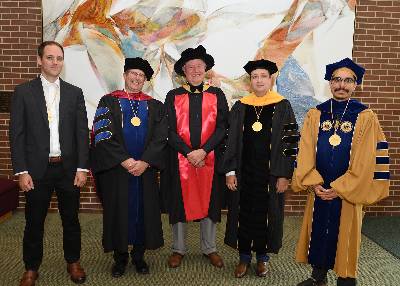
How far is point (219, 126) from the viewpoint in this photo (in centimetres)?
408

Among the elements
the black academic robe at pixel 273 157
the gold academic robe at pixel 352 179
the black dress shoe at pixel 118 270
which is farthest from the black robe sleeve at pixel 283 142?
the black dress shoe at pixel 118 270

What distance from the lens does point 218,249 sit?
15.1 feet

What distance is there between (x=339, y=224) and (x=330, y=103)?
3.20ft

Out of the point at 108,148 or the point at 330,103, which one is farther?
the point at 108,148

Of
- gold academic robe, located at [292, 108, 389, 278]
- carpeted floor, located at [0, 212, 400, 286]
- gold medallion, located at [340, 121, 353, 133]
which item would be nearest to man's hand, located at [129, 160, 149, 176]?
carpeted floor, located at [0, 212, 400, 286]

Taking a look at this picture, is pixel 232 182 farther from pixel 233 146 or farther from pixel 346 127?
pixel 346 127

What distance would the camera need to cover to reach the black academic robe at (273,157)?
12.0 ft

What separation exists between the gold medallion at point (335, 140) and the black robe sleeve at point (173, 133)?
135 cm

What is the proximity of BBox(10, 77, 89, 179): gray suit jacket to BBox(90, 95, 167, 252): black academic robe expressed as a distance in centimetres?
27

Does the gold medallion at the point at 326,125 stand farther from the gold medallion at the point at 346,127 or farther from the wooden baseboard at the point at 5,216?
the wooden baseboard at the point at 5,216

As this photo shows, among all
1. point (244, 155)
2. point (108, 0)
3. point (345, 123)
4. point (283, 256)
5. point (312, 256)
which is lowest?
point (283, 256)

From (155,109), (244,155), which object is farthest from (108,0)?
(244,155)

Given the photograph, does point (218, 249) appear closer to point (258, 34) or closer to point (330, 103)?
point (330, 103)

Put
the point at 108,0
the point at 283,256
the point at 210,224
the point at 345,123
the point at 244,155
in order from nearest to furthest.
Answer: the point at 345,123 < the point at 244,155 < the point at 210,224 < the point at 283,256 < the point at 108,0
